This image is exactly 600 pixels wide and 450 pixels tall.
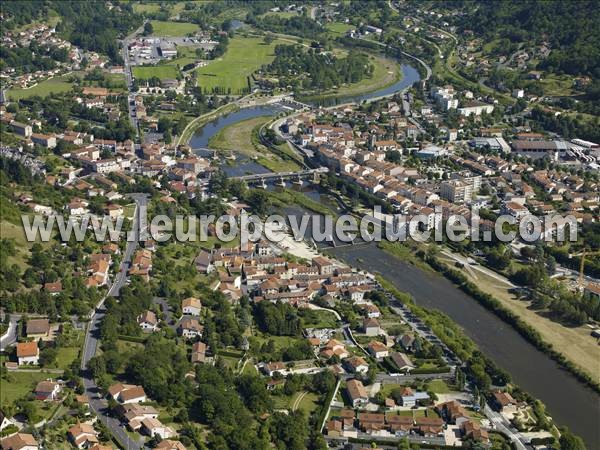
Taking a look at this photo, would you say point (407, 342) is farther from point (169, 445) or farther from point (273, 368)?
point (169, 445)

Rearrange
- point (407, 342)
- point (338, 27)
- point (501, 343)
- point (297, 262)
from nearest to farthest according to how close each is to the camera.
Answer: point (407, 342) < point (501, 343) < point (297, 262) < point (338, 27)

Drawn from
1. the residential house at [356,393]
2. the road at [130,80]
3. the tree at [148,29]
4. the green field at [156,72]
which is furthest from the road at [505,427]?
the tree at [148,29]

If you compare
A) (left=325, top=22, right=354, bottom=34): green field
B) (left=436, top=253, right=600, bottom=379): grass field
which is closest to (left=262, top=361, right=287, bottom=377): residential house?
(left=436, top=253, right=600, bottom=379): grass field

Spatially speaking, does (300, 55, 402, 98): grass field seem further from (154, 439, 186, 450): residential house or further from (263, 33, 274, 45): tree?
(154, 439, 186, 450): residential house

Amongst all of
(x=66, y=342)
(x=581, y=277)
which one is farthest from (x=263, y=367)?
(x=581, y=277)

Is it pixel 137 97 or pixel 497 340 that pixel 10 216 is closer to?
pixel 497 340

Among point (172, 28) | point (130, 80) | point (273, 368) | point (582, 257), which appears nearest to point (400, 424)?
point (273, 368)
